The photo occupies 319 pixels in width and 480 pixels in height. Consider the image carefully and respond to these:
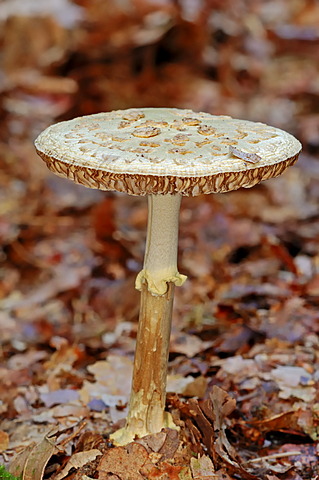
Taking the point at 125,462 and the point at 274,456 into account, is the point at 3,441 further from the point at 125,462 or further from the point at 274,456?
the point at 274,456

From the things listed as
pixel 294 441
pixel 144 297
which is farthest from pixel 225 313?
pixel 144 297

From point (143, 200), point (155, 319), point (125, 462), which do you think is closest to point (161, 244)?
point (155, 319)

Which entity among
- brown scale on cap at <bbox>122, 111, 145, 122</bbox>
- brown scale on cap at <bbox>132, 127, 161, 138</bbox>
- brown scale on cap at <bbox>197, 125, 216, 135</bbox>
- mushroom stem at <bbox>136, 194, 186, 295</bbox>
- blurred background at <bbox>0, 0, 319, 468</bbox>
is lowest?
blurred background at <bbox>0, 0, 319, 468</bbox>

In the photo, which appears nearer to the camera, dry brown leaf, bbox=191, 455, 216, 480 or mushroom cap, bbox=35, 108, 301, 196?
mushroom cap, bbox=35, 108, 301, 196

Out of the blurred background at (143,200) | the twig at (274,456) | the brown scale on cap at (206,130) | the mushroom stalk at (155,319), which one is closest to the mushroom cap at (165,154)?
the brown scale on cap at (206,130)

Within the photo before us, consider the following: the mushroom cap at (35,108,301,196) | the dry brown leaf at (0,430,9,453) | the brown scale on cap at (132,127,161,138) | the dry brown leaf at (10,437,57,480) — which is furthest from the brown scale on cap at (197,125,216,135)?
the dry brown leaf at (0,430,9,453)

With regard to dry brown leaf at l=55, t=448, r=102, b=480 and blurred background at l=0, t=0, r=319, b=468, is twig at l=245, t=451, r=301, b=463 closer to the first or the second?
blurred background at l=0, t=0, r=319, b=468

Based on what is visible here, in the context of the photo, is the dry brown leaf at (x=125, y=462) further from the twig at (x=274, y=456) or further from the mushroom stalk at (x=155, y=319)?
the twig at (x=274, y=456)

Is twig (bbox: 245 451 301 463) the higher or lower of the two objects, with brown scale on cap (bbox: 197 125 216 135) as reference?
lower
